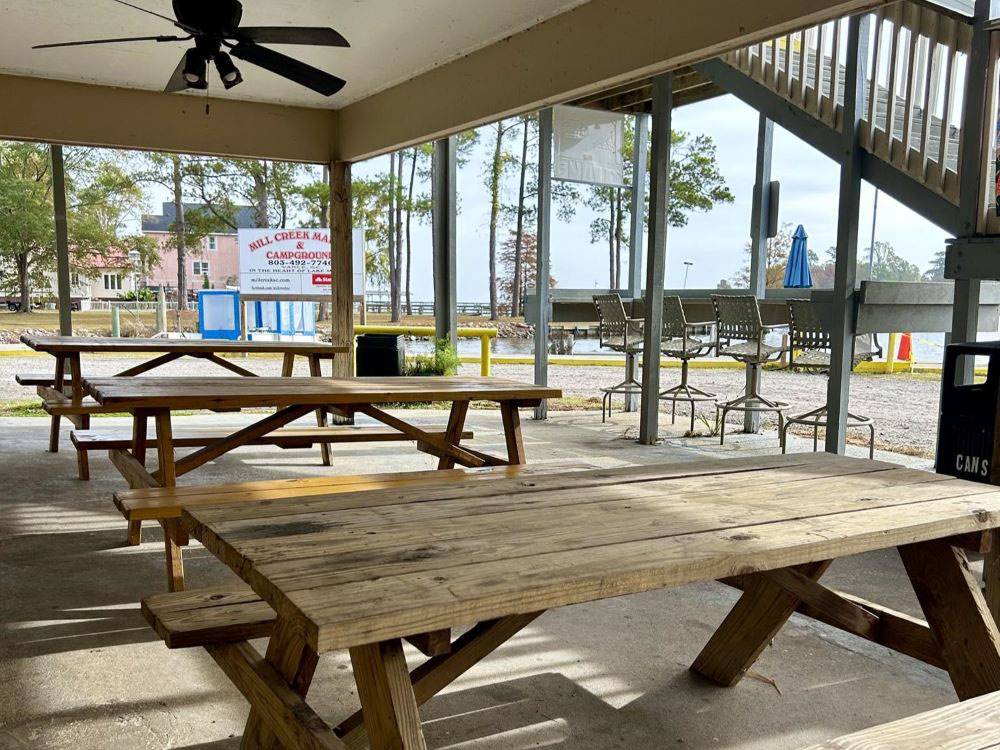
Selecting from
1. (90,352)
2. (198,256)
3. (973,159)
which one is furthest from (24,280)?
(973,159)

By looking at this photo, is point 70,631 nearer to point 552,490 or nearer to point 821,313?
point 552,490

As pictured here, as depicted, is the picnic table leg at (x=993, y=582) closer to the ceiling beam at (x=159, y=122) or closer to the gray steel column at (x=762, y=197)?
the ceiling beam at (x=159, y=122)

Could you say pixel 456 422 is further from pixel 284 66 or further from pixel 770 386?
pixel 770 386

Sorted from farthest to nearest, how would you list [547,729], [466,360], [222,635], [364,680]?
[466,360] < [547,729] < [222,635] < [364,680]

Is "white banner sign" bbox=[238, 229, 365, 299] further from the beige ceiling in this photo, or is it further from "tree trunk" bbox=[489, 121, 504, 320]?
"tree trunk" bbox=[489, 121, 504, 320]

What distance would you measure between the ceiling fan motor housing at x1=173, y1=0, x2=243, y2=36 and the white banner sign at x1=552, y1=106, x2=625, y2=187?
442 centimetres

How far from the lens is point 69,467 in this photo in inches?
205

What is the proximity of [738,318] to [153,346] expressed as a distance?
4.23 m

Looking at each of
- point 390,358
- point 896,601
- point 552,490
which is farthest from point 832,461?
point 390,358

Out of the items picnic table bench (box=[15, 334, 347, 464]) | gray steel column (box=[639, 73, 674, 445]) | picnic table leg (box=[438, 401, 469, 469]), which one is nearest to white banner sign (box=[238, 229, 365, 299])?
picnic table bench (box=[15, 334, 347, 464])

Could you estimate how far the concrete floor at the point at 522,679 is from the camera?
2.06 m

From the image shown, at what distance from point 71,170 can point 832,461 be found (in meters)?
7.84

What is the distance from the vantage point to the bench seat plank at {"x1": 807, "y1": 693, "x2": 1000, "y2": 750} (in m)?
1.20

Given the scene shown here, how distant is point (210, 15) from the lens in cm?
362
